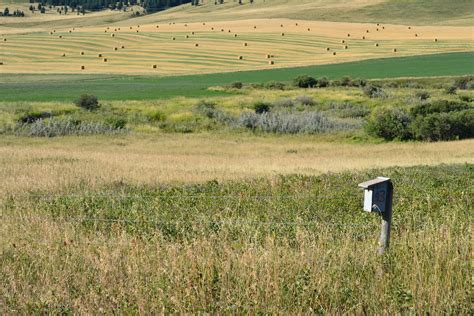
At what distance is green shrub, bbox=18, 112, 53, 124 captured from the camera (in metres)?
39.7

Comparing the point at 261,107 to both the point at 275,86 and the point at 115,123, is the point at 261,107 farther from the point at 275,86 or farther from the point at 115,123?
the point at 275,86

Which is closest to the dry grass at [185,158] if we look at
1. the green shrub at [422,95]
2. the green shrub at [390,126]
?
the green shrub at [390,126]

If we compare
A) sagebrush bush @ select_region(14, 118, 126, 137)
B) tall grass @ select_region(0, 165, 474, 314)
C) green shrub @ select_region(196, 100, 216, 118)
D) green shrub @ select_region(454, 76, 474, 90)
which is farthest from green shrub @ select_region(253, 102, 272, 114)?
tall grass @ select_region(0, 165, 474, 314)

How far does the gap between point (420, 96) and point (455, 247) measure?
44426 mm

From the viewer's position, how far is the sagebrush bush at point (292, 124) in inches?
1554

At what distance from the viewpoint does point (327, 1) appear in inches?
6526

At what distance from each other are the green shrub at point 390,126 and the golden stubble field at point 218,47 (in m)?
40.1

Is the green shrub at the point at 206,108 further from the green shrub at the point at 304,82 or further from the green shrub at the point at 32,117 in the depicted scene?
the green shrub at the point at 304,82

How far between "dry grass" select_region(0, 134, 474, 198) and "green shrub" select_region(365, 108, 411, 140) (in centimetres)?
153

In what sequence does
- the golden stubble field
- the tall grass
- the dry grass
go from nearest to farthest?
the tall grass < the dry grass < the golden stubble field

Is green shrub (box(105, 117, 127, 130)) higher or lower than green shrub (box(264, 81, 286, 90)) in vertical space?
higher

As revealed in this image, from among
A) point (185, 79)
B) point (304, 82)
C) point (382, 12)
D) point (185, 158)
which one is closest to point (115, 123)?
point (185, 158)

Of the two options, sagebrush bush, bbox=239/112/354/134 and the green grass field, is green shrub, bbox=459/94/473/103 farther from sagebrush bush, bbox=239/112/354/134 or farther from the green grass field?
the green grass field

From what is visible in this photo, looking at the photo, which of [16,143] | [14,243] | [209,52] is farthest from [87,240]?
[209,52]
